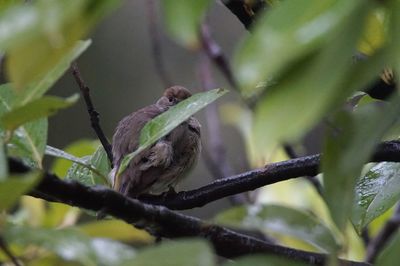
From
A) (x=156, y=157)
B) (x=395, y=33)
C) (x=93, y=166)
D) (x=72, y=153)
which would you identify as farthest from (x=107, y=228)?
(x=156, y=157)

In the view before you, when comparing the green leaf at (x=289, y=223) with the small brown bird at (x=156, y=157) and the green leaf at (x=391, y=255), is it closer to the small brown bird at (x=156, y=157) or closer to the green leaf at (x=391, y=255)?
the green leaf at (x=391, y=255)

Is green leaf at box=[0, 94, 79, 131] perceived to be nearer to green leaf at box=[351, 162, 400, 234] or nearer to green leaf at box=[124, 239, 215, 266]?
green leaf at box=[124, 239, 215, 266]

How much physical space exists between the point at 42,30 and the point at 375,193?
83 centimetres

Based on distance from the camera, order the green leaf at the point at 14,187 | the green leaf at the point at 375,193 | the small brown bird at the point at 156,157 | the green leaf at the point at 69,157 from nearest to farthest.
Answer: the green leaf at the point at 14,187
the green leaf at the point at 69,157
the green leaf at the point at 375,193
the small brown bird at the point at 156,157

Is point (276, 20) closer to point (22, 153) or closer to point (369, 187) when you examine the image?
point (22, 153)

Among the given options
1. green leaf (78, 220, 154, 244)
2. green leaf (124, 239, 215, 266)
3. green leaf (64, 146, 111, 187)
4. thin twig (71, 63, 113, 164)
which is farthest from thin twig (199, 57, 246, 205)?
green leaf (124, 239, 215, 266)

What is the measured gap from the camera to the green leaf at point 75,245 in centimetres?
59

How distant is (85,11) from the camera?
47cm

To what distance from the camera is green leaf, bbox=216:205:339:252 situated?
2.05 ft

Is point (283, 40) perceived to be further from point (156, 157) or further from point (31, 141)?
point (156, 157)

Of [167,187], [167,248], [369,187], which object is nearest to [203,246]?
[167,248]

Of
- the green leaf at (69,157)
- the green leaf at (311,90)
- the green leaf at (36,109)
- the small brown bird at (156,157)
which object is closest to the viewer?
the green leaf at (311,90)

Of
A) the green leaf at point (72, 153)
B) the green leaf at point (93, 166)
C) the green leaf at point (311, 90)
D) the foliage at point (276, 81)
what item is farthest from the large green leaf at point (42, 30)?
the green leaf at point (72, 153)

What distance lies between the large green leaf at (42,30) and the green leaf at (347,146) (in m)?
0.19
